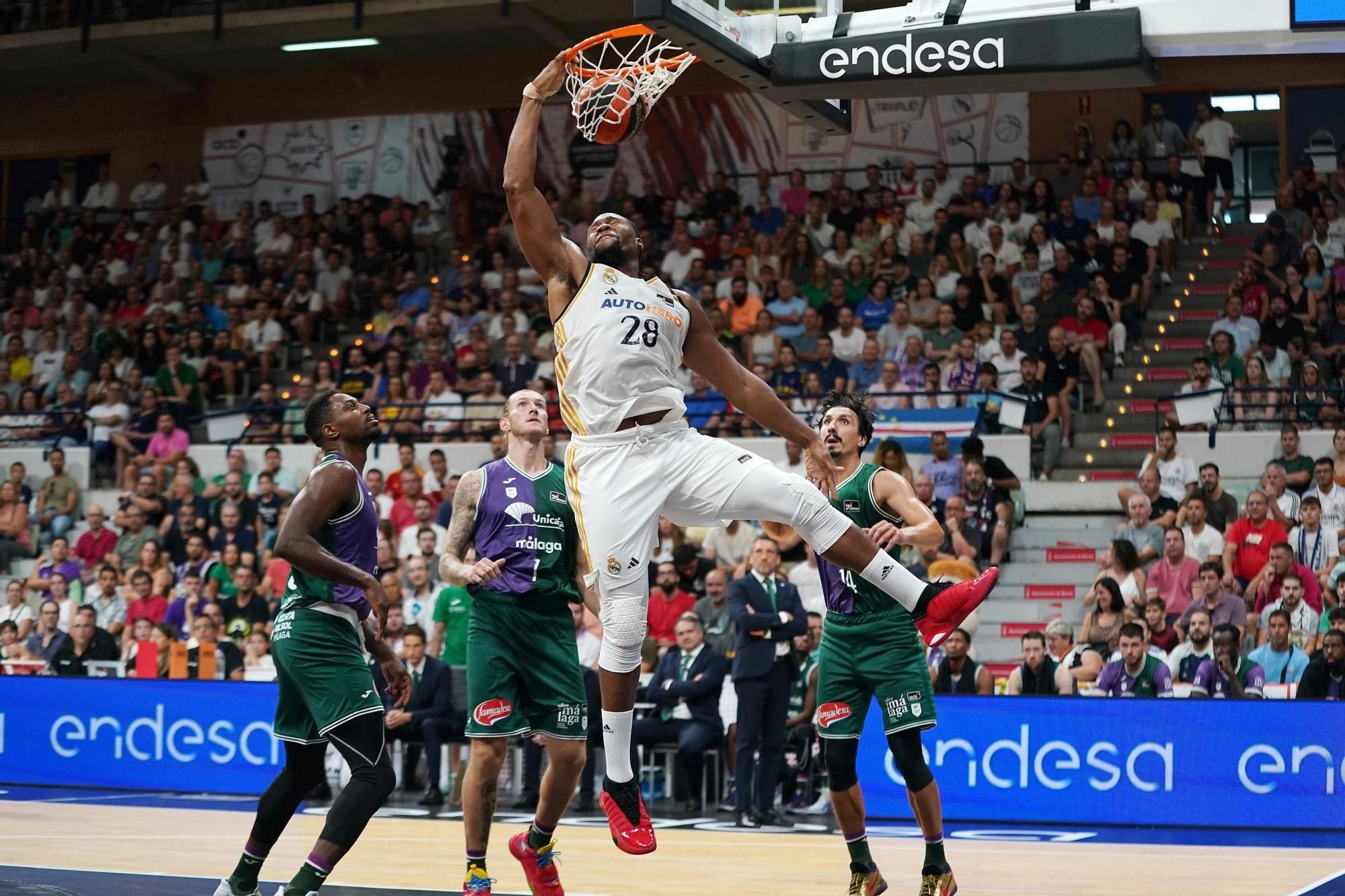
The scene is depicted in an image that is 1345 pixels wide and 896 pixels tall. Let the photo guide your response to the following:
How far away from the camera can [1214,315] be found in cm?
1833

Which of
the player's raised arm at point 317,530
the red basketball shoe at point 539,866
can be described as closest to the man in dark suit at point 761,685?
the red basketball shoe at point 539,866

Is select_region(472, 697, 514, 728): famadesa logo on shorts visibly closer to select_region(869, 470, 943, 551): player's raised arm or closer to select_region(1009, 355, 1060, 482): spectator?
select_region(869, 470, 943, 551): player's raised arm

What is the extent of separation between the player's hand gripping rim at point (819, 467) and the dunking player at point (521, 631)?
1407mm

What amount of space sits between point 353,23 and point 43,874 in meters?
16.0

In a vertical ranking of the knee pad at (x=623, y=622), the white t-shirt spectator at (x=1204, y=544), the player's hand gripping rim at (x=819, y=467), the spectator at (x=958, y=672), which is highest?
the player's hand gripping rim at (x=819, y=467)

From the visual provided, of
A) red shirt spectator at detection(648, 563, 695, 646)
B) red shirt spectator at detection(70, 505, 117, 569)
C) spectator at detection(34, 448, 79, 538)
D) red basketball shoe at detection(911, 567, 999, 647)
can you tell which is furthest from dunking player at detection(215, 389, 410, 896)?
spectator at detection(34, 448, 79, 538)

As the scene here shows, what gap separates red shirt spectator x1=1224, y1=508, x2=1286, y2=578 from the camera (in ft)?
45.2

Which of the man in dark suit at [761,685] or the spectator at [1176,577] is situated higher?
the spectator at [1176,577]

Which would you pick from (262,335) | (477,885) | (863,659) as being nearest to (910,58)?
(863,659)

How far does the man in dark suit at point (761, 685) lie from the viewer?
11820 mm

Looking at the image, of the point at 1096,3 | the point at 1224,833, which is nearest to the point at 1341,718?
the point at 1224,833

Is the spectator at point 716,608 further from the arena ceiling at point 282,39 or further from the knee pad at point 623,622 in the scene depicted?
the arena ceiling at point 282,39

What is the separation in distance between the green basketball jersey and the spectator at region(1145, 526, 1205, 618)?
6.16m

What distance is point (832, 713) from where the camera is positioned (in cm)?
799
